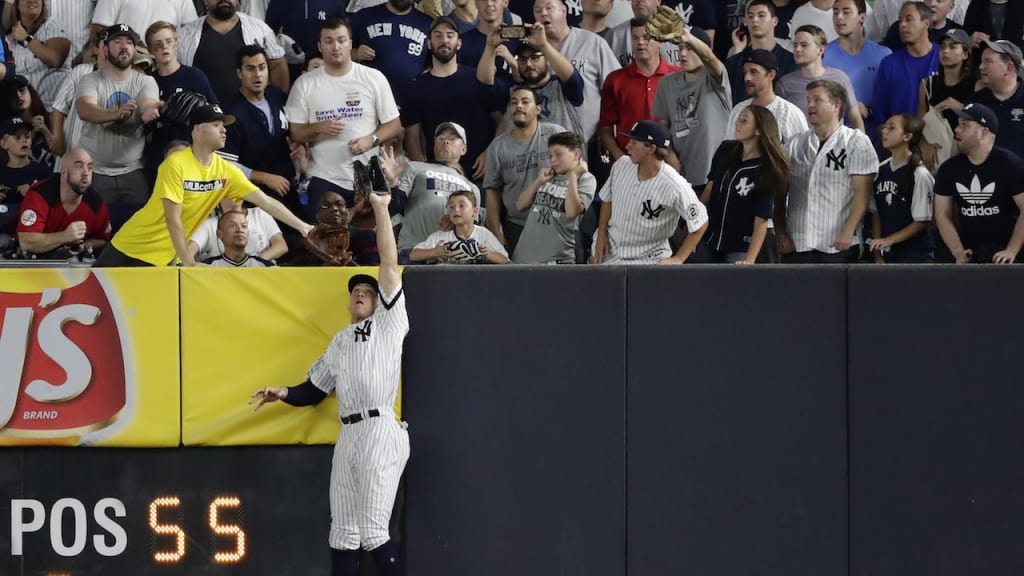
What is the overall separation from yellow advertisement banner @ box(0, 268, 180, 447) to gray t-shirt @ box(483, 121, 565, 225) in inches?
130

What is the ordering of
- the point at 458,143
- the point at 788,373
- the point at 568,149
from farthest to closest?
the point at 458,143, the point at 568,149, the point at 788,373

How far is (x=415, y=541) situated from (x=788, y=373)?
2569 mm

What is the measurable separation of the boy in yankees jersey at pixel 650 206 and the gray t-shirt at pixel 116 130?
13.8 ft

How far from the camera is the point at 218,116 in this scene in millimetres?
9516

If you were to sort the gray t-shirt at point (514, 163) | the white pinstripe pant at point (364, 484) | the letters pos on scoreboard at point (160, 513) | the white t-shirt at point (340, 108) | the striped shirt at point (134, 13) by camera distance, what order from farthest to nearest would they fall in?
the striped shirt at point (134, 13)
the white t-shirt at point (340, 108)
the gray t-shirt at point (514, 163)
the letters pos on scoreboard at point (160, 513)
the white pinstripe pant at point (364, 484)

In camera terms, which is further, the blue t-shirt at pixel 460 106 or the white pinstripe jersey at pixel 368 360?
the blue t-shirt at pixel 460 106

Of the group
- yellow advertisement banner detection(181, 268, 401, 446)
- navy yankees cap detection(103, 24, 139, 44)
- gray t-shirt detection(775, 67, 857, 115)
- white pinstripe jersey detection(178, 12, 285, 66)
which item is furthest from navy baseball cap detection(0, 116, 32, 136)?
gray t-shirt detection(775, 67, 857, 115)

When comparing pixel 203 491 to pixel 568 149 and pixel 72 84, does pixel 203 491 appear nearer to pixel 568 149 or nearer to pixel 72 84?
pixel 568 149

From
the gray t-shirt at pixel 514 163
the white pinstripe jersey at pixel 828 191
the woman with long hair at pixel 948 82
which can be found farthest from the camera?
the gray t-shirt at pixel 514 163

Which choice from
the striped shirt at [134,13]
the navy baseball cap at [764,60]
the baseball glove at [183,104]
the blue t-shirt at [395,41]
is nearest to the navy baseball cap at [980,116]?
the navy baseball cap at [764,60]

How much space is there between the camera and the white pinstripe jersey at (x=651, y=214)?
9602mm

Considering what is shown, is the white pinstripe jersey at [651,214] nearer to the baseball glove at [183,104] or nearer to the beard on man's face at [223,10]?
the baseball glove at [183,104]

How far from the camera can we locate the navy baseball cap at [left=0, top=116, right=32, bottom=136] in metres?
11.6

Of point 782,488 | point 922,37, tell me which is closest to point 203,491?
point 782,488
